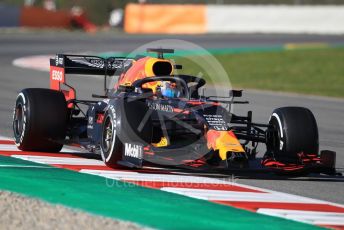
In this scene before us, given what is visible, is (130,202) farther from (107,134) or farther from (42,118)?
(42,118)

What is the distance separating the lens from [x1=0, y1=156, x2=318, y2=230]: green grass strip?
7.71 m

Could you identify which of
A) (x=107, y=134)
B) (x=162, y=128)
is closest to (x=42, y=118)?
(x=107, y=134)

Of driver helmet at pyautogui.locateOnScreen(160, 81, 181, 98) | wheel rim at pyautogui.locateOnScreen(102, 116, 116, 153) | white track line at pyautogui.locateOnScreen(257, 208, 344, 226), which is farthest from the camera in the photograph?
driver helmet at pyautogui.locateOnScreen(160, 81, 181, 98)

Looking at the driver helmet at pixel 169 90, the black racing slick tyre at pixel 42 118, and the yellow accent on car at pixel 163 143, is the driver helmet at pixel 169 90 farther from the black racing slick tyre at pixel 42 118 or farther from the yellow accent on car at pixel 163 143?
the black racing slick tyre at pixel 42 118

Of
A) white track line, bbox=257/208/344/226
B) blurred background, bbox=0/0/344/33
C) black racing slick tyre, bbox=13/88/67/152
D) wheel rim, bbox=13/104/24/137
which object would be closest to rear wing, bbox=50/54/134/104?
wheel rim, bbox=13/104/24/137

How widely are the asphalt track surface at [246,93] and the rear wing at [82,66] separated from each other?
154 centimetres

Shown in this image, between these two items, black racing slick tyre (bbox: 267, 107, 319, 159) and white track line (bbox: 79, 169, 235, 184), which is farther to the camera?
black racing slick tyre (bbox: 267, 107, 319, 159)

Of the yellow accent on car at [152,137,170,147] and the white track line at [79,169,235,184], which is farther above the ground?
the yellow accent on car at [152,137,170,147]

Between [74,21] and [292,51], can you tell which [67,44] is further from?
[74,21]

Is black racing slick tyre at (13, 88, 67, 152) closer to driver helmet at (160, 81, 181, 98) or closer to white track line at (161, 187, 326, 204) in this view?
driver helmet at (160, 81, 181, 98)

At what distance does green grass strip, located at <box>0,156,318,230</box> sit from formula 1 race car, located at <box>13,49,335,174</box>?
0.69m

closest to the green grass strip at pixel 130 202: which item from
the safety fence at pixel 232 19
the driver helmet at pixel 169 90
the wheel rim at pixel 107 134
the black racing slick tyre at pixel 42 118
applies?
the wheel rim at pixel 107 134

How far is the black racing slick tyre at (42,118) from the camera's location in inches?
441

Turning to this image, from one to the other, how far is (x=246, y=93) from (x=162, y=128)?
1313 cm
